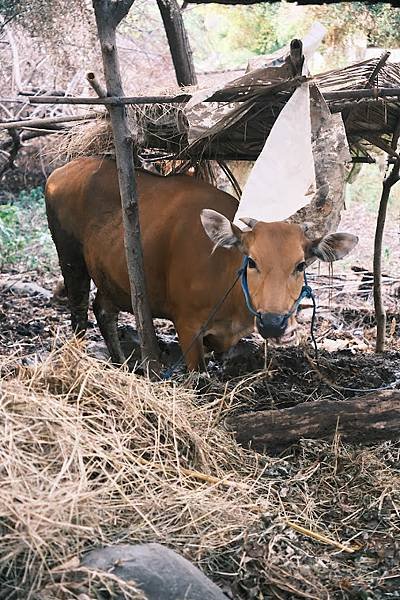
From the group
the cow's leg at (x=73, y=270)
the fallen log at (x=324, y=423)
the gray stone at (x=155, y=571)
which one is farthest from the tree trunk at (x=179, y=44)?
the gray stone at (x=155, y=571)

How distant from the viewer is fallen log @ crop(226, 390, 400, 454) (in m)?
4.62

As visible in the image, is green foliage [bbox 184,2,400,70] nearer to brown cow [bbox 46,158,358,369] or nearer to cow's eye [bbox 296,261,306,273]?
brown cow [bbox 46,158,358,369]

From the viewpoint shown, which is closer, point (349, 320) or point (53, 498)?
point (53, 498)

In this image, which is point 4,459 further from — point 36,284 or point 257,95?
point 36,284

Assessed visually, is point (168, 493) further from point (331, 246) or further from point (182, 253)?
point (182, 253)

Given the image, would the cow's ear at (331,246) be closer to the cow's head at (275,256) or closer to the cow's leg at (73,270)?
the cow's head at (275,256)

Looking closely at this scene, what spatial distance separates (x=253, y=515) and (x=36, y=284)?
22.3 feet

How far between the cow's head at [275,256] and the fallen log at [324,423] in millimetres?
437

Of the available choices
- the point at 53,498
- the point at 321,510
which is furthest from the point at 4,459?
Result: the point at 321,510

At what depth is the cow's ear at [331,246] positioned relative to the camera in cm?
507

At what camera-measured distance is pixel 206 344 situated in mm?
5844

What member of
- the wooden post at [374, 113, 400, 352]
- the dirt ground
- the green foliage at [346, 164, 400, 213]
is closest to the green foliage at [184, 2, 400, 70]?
the wooden post at [374, 113, 400, 352]

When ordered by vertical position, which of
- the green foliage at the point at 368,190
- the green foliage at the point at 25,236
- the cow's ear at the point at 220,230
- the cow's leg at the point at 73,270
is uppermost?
the cow's ear at the point at 220,230

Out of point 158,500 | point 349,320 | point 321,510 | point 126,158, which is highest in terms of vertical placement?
point 126,158
